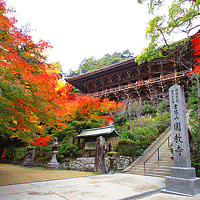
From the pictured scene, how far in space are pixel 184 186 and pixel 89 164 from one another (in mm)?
7942

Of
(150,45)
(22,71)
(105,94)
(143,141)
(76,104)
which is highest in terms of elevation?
(105,94)

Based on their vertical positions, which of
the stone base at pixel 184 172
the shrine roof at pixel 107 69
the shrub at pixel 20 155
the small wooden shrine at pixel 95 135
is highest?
the shrine roof at pixel 107 69

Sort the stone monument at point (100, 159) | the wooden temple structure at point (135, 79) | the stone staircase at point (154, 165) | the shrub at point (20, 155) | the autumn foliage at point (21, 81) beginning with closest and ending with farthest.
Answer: the autumn foliage at point (21, 81), the stone staircase at point (154, 165), the stone monument at point (100, 159), the shrub at point (20, 155), the wooden temple structure at point (135, 79)

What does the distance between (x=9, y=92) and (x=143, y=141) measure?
1133cm

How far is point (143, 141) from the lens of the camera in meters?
12.8

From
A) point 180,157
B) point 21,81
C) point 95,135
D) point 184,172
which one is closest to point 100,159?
point 95,135

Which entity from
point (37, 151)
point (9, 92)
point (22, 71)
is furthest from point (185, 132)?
point (37, 151)

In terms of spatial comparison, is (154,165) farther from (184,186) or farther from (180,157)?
(184,186)

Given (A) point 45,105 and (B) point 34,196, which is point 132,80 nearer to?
(A) point 45,105

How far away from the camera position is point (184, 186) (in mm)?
4641

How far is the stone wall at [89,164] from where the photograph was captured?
10.5 metres

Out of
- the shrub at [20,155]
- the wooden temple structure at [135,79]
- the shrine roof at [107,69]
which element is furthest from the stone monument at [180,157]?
the shrine roof at [107,69]

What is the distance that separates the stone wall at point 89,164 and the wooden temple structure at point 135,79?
361 inches

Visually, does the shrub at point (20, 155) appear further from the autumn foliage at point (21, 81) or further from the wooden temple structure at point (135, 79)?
the wooden temple structure at point (135, 79)
